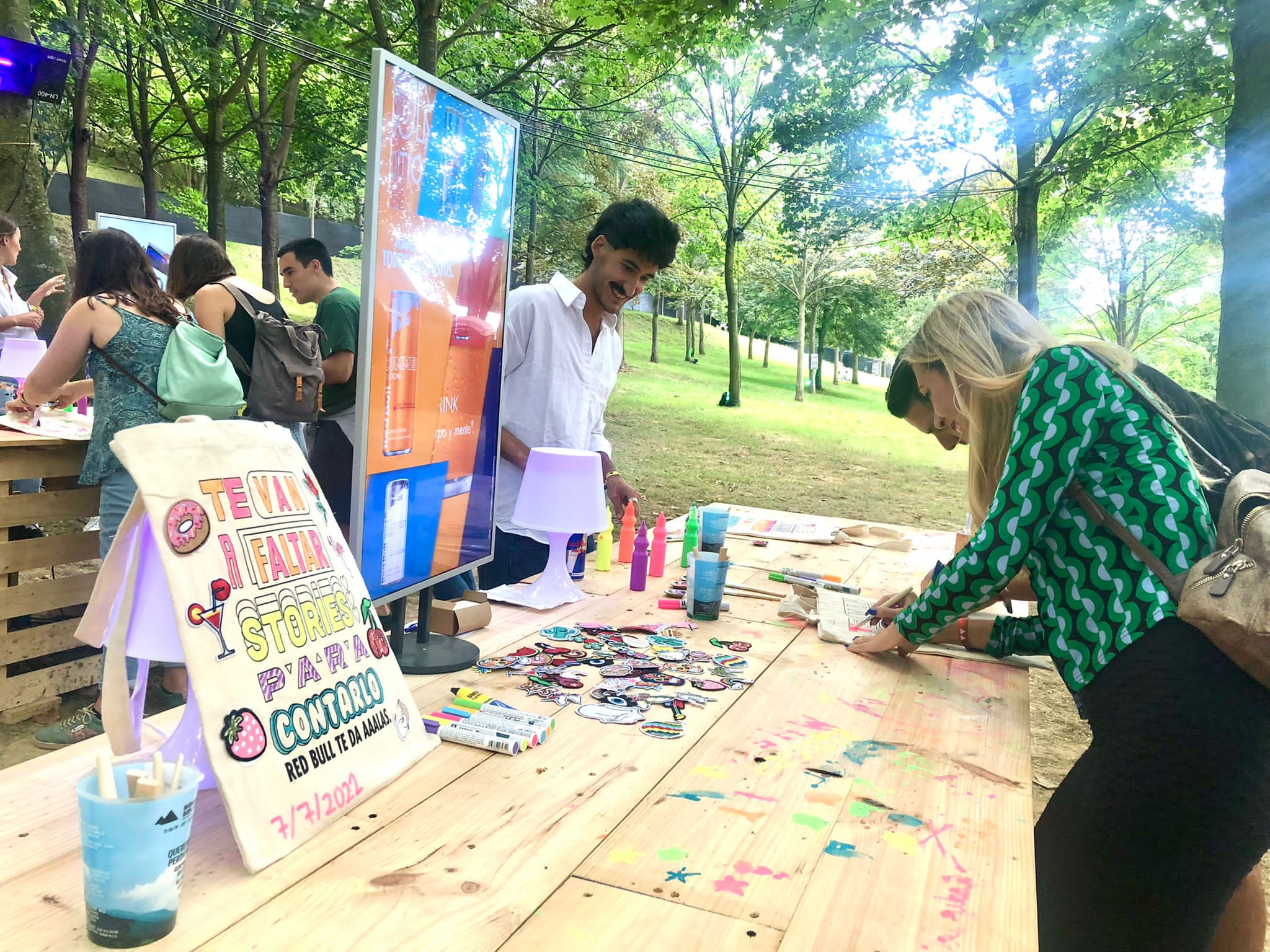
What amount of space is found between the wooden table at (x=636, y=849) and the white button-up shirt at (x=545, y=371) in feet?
3.64

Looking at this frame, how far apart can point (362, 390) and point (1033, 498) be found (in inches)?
44.3

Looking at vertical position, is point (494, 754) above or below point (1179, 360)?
below

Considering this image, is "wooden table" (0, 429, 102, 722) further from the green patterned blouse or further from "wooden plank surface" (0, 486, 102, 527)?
the green patterned blouse

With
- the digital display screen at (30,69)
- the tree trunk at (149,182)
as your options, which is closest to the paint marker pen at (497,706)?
the digital display screen at (30,69)

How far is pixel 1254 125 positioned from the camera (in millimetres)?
3725

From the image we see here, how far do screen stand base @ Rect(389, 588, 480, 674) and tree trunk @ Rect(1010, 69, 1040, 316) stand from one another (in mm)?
6660

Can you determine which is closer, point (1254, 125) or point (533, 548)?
point (533, 548)

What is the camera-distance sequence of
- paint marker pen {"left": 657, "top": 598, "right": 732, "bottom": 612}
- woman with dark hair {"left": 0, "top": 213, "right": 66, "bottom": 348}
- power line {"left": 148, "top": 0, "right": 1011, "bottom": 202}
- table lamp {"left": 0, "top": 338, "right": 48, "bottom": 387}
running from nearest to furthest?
paint marker pen {"left": 657, "top": 598, "right": 732, "bottom": 612} → table lamp {"left": 0, "top": 338, "right": 48, "bottom": 387} → woman with dark hair {"left": 0, "top": 213, "right": 66, "bottom": 348} → power line {"left": 148, "top": 0, "right": 1011, "bottom": 202}

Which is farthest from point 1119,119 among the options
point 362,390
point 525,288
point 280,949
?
point 280,949

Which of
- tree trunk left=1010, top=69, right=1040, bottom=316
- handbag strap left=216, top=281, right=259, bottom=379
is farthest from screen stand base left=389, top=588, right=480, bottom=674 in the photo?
tree trunk left=1010, top=69, right=1040, bottom=316

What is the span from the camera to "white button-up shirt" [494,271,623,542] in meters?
2.63

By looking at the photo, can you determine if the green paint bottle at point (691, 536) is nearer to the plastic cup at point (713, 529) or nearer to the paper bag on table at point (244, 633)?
the plastic cup at point (713, 529)

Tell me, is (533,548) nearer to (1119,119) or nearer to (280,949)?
(280,949)

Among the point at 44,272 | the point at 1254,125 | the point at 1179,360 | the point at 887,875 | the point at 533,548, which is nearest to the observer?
the point at 887,875
